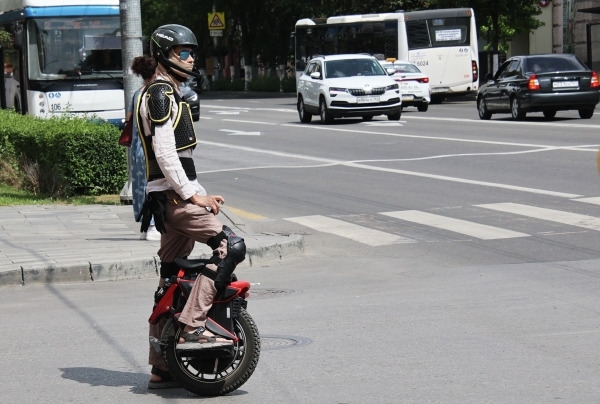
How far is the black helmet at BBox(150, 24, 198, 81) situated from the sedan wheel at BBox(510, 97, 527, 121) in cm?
2362

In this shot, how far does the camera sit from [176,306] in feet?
19.1

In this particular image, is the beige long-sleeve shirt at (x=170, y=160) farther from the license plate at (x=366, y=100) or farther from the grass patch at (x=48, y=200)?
the license plate at (x=366, y=100)

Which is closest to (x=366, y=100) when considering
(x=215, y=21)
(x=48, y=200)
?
(x=48, y=200)

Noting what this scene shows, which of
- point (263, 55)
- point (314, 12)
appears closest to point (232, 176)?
point (314, 12)

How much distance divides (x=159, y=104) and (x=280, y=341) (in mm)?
1940

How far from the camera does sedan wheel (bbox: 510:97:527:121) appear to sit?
1136 inches

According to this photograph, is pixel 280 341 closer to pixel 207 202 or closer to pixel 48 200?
pixel 207 202

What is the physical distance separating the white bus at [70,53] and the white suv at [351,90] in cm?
731

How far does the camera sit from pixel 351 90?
30.5 meters

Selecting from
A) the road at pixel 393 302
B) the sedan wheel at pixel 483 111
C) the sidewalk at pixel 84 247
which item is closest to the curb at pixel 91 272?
the sidewalk at pixel 84 247

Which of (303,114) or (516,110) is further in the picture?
(303,114)

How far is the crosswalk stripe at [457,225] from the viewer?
1147 cm

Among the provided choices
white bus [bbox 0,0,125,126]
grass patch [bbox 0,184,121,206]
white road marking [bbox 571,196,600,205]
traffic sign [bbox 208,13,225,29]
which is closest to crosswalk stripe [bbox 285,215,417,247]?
grass patch [bbox 0,184,121,206]

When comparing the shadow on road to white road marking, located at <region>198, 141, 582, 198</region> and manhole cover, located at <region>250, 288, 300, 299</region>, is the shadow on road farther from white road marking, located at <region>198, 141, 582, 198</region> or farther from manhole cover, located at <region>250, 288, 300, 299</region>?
white road marking, located at <region>198, 141, 582, 198</region>
